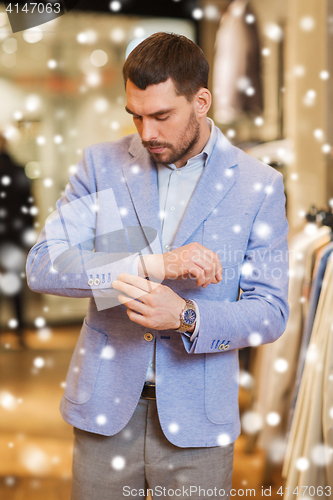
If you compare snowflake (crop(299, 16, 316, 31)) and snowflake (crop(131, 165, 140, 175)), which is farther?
snowflake (crop(299, 16, 316, 31))

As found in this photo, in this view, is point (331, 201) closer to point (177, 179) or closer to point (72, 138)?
point (177, 179)

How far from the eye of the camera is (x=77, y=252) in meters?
0.99

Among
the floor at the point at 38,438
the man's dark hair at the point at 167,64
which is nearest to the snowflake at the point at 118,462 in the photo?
the man's dark hair at the point at 167,64

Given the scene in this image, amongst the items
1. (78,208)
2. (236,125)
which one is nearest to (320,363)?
(78,208)

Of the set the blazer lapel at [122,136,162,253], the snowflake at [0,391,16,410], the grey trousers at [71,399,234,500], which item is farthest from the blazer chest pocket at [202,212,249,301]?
the snowflake at [0,391,16,410]

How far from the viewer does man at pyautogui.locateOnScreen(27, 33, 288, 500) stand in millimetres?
986

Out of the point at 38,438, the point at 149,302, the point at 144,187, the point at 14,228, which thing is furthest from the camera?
the point at 14,228

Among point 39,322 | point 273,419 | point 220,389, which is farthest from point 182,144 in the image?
point 39,322

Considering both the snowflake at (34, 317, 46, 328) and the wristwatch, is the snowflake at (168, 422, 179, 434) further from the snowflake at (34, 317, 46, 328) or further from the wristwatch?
the snowflake at (34, 317, 46, 328)

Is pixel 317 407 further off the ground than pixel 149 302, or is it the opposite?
pixel 149 302

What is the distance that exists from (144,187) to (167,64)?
0.90 ft

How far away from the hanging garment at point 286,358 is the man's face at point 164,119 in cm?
80

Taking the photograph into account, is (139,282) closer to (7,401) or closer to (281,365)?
(281,365)

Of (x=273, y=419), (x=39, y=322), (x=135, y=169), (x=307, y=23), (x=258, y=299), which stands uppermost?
(x=307, y=23)
